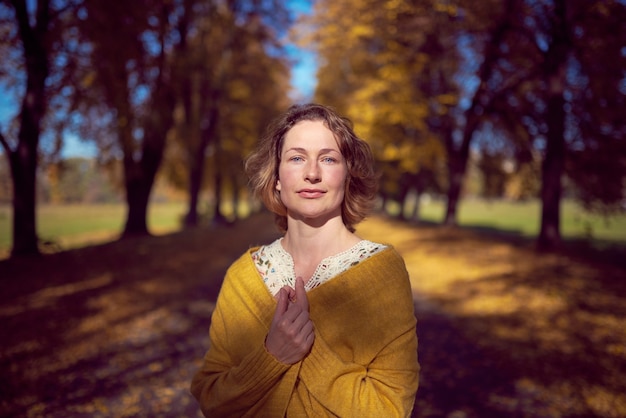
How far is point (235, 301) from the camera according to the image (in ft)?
4.99

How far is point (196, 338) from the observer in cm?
514

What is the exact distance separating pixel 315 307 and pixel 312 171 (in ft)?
1.77

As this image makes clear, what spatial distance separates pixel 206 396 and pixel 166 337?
4194mm

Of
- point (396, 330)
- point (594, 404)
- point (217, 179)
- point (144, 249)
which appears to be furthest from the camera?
point (217, 179)

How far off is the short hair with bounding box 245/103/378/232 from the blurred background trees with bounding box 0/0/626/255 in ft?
16.9

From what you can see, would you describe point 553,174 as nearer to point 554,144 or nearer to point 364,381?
point 554,144

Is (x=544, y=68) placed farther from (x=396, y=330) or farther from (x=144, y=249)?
(x=144, y=249)

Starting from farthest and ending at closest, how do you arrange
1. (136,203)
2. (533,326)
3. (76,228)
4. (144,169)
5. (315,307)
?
(76,228)
(136,203)
(144,169)
(533,326)
(315,307)

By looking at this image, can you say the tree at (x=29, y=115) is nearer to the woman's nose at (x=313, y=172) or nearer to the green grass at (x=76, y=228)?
the green grass at (x=76, y=228)

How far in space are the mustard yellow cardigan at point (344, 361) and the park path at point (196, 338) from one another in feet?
8.77

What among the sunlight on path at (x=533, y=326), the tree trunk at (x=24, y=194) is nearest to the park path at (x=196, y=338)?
the sunlight on path at (x=533, y=326)

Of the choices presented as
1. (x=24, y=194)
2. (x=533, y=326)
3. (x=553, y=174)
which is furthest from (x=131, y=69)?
(x=553, y=174)

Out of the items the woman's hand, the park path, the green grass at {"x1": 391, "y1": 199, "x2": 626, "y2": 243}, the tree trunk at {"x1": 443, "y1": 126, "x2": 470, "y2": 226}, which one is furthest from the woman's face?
the tree trunk at {"x1": 443, "y1": 126, "x2": 470, "y2": 226}

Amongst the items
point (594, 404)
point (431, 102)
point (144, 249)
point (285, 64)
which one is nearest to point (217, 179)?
point (285, 64)
